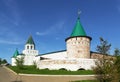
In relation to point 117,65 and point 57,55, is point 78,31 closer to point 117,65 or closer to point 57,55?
point 57,55

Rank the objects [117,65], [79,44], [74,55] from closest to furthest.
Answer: [117,65] < [79,44] < [74,55]

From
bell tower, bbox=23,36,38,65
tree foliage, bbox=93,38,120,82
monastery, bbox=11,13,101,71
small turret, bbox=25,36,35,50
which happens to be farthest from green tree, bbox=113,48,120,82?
small turret, bbox=25,36,35,50

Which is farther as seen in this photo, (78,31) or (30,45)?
(30,45)

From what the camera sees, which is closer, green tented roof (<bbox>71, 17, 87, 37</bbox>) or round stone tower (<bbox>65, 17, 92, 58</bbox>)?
round stone tower (<bbox>65, 17, 92, 58</bbox>)

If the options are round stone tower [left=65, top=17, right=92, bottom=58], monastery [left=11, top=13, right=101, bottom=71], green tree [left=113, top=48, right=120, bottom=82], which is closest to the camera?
green tree [left=113, top=48, right=120, bottom=82]

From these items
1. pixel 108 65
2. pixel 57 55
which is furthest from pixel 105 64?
pixel 57 55

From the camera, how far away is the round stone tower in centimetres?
3338

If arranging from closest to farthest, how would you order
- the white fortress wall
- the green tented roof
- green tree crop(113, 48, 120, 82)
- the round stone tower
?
1. green tree crop(113, 48, 120, 82)
2. the round stone tower
3. the green tented roof
4. the white fortress wall

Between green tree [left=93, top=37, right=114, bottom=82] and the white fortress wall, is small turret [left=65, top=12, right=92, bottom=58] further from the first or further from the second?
green tree [left=93, top=37, right=114, bottom=82]

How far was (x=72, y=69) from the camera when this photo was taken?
1175 inches

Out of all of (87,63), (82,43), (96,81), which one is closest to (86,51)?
(82,43)

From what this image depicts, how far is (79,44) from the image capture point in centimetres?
3334

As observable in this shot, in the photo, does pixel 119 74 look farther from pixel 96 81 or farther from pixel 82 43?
pixel 82 43

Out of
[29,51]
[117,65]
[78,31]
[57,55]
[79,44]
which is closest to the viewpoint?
[117,65]
